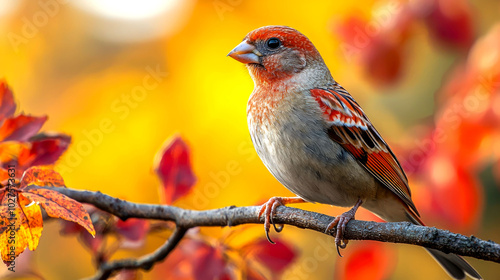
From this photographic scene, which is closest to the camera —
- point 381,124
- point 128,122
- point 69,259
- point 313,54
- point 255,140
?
point 255,140

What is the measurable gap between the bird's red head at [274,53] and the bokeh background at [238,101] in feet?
1.24

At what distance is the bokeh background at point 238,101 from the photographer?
3.45 m

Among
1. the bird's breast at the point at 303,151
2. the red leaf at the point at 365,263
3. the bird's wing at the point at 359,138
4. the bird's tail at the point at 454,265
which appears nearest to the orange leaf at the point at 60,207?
the bird's breast at the point at 303,151

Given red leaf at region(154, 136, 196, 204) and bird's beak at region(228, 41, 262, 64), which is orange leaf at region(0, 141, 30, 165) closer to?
red leaf at region(154, 136, 196, 204)

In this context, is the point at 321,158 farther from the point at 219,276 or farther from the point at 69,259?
the point at 69,259

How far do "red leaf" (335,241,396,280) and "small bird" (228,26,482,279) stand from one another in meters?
0.27

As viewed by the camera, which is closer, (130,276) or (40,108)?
(130,276)

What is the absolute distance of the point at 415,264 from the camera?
6.14 meters

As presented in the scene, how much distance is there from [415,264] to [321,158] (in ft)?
11.8

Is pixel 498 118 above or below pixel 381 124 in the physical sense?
below

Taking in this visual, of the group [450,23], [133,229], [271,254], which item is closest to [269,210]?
[271,254]

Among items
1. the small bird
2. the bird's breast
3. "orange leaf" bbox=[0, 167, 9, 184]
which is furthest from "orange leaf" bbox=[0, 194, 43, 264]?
the bird's breast

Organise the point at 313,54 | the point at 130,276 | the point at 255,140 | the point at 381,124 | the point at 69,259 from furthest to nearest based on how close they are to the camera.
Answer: the point at 381,124 < the point at 69,259 < the point at 313,54 < the point at 255,140 < the point at 130,276

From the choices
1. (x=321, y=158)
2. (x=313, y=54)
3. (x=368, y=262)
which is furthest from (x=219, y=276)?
(x=313, y=54)
